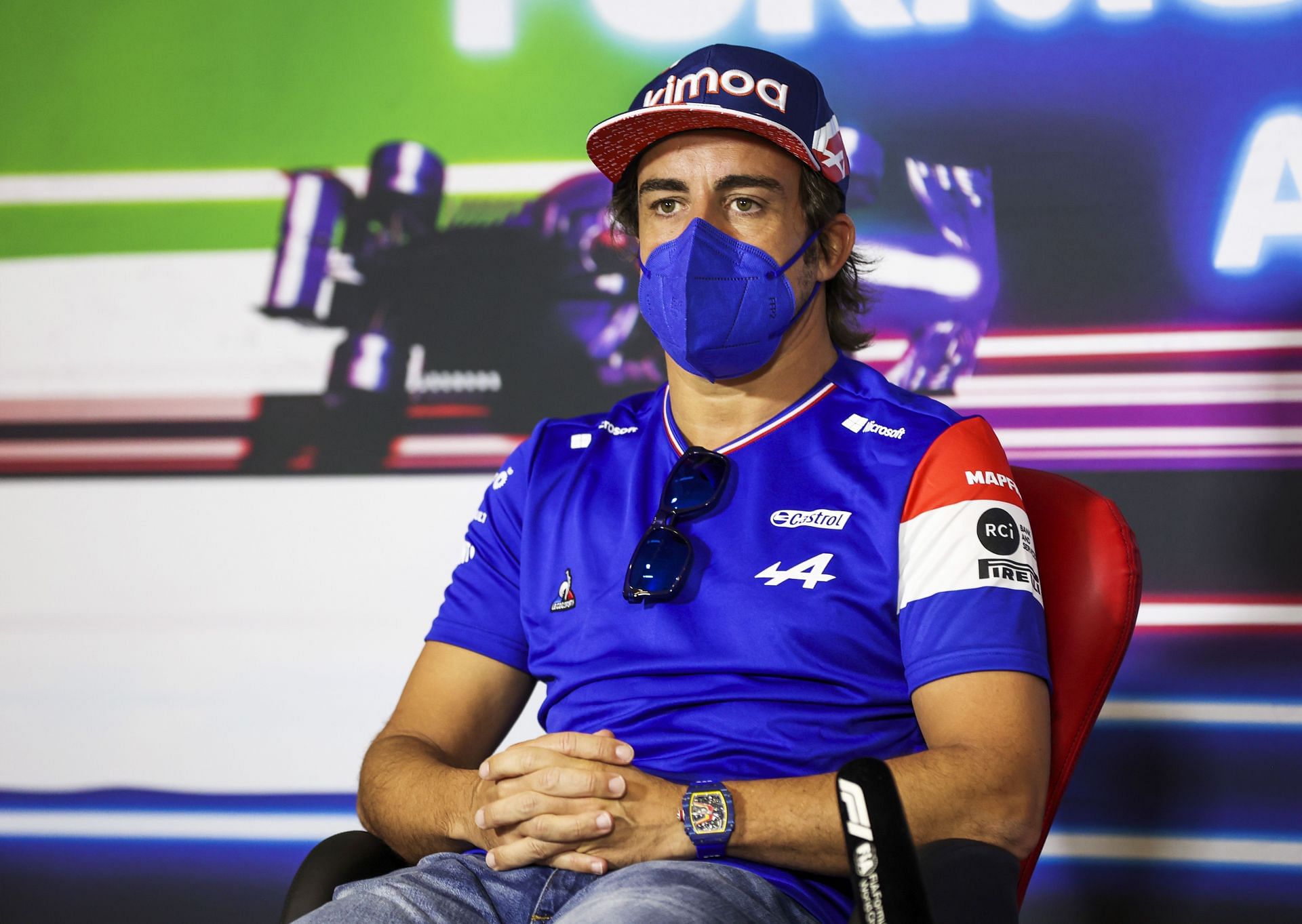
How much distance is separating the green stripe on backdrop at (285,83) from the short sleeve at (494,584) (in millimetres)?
1154

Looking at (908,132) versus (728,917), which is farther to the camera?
(908,132)

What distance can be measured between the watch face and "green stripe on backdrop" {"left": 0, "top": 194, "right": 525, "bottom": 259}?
172 cm

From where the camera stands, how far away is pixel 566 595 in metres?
1.65

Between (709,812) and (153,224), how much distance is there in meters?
2.22

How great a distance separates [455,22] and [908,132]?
1.06 metres

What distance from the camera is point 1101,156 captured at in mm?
2518

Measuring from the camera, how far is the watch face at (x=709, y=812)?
134 cm

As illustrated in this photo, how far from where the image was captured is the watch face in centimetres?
134

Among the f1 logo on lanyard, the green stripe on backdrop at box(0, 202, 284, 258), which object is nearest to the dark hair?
the f1 logo on lanyard

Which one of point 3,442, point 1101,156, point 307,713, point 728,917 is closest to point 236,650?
point 307,713

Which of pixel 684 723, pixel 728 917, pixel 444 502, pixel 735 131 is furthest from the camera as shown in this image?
pixel 444 502

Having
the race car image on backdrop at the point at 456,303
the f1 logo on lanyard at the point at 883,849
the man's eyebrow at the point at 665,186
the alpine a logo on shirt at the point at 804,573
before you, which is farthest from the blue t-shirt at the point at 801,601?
the race car image on backdrop at the point at 456,303

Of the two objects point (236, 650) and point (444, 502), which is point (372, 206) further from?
point (236, 650)

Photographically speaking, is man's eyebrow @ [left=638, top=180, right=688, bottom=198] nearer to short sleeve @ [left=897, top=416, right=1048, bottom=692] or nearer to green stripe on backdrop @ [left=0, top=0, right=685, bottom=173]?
short sleeve @ [left=897, top=416, right=1048, bottom=692]
